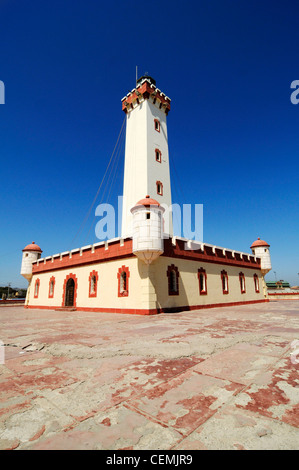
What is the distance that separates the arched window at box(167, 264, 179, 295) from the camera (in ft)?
47.3

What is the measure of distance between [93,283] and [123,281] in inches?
137

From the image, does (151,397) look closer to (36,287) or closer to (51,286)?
(51,286)

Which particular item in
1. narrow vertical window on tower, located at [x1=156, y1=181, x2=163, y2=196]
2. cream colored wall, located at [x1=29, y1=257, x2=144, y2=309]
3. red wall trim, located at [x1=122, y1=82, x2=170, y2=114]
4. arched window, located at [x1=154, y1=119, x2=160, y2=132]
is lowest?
cream colored wall, located at [x1=29, y1=257, x2=144, y2=309]

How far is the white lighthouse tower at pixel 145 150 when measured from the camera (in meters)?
19.0

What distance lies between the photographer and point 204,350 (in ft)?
14.2

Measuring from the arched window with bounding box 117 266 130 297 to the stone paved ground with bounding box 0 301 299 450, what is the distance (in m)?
9.29

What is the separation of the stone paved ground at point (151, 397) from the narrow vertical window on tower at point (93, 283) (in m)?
11.9

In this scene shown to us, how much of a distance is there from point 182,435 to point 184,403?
23.1 inches

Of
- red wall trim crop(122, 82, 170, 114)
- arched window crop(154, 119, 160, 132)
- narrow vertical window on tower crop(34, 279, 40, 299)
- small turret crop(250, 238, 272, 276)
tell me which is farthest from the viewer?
small turret crop(250, 238, 272, 276)

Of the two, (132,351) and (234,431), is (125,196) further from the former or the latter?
(234,431)

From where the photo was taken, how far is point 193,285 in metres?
16.2

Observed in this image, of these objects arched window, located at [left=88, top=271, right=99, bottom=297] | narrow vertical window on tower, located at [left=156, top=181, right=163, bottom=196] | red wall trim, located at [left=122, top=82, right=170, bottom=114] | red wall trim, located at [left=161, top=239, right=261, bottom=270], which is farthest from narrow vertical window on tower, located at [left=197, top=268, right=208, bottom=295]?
red wall trim, located at [left=122, top=82, right=170, bottom=114]

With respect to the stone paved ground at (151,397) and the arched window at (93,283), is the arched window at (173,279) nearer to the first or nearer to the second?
the arched window at (93,283)

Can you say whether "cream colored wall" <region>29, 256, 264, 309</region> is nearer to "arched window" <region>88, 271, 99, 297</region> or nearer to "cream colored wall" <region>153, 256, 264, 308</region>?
"cream colored wall" <region>153, 256, 264, 308</region>
